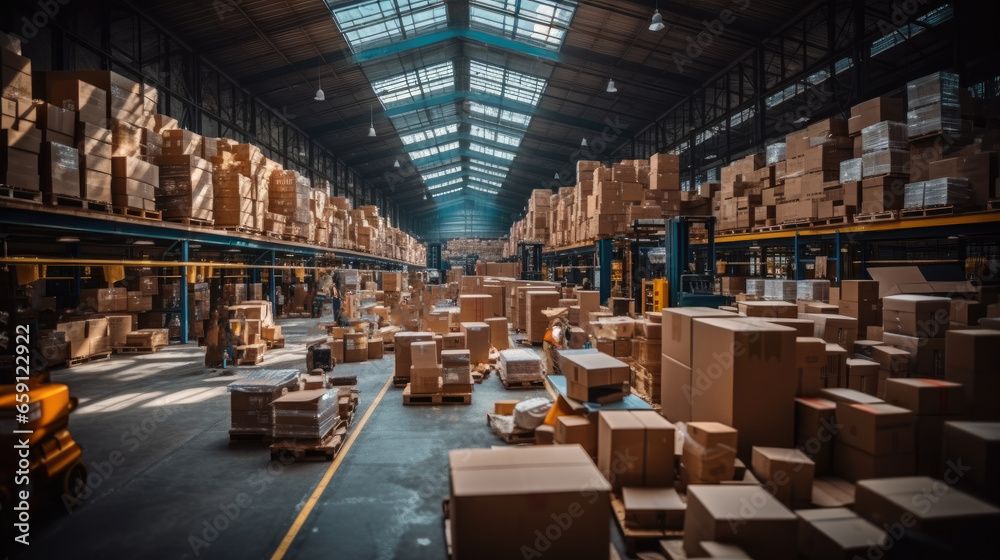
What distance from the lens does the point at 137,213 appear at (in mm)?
8164

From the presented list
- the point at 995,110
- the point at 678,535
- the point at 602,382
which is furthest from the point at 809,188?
the point at 678,535

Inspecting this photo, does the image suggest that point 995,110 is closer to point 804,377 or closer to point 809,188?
point 809,188

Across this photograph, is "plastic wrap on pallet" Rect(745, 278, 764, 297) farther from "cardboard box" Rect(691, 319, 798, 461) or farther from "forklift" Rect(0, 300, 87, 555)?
"forklift" Rect(0, 300, 87, 555)

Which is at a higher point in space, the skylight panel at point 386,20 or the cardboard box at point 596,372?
the skylight panel at point 386,20

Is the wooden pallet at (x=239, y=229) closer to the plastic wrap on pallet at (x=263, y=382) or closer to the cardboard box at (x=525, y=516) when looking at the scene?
the plastic wrap on pallet at (x=263, y=382)

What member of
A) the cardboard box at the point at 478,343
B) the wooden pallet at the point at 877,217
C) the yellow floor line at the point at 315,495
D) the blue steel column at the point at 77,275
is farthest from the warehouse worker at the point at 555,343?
the blue steel column at the point at 77,275

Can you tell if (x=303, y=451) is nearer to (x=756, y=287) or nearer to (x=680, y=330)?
(x=680, y=330)

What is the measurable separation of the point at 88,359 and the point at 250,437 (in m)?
6.81

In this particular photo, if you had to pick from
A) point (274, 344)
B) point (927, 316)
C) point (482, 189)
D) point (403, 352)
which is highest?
point (482, 189)

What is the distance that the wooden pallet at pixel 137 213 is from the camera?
7641 mm

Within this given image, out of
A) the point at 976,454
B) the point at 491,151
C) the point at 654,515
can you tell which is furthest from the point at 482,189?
the point at 976,454

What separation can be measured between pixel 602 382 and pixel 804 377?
164 cm

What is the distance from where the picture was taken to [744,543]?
7.55 feet

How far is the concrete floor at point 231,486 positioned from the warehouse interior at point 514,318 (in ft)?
0.12
